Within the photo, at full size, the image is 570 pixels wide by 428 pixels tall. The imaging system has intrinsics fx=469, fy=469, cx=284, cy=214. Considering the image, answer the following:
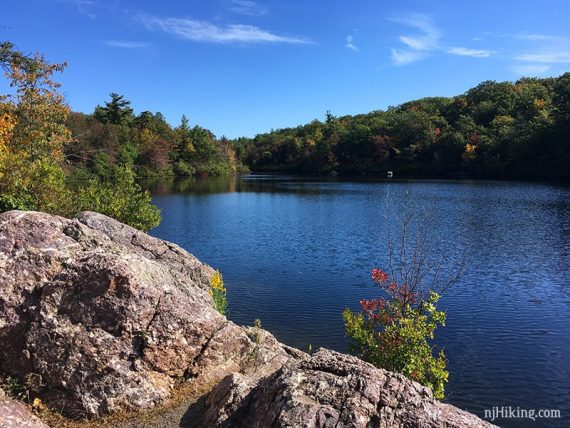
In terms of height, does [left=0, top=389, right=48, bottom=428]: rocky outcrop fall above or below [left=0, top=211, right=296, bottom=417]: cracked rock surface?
below

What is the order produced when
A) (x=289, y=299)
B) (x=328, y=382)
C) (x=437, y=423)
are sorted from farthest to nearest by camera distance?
(x=289, y=299), (x=328, y=382), (x=437, y=423)

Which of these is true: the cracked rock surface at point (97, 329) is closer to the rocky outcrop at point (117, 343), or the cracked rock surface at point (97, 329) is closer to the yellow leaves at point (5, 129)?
the rocky outcrop at point (117, 343)

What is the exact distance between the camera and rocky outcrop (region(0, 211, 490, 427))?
536 centimetres

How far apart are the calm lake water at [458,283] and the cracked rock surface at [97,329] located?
6275mm

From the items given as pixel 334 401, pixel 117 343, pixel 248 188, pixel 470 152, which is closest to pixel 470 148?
pixel 470 152

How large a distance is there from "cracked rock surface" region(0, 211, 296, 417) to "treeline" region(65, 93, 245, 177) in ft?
221

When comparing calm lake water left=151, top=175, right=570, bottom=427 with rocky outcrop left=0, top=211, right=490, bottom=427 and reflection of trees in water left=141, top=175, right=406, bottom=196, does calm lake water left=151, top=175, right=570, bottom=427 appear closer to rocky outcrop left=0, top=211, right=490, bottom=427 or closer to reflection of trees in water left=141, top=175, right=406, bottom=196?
rocky outcrop left=0, top=211, right=490, bottom=427

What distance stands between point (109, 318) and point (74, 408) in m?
1.18

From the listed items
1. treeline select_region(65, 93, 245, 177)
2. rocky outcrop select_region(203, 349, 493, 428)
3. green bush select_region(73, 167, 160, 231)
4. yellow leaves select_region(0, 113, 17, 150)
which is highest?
treeline select_region(65, 93, 245, 177)

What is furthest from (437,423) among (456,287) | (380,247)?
(380,247)

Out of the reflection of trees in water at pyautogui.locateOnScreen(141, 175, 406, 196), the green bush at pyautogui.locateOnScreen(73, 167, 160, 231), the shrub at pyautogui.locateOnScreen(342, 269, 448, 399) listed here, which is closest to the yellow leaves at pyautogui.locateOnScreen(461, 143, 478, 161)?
the reflection of trees in water at pyautogui.locateOnScreen(141, 175, 406, 196)

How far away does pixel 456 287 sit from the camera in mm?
17672

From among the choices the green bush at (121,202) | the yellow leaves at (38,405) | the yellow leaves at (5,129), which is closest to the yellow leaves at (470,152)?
the green bush at (121,202)

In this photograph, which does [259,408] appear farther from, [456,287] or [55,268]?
[456,287]
